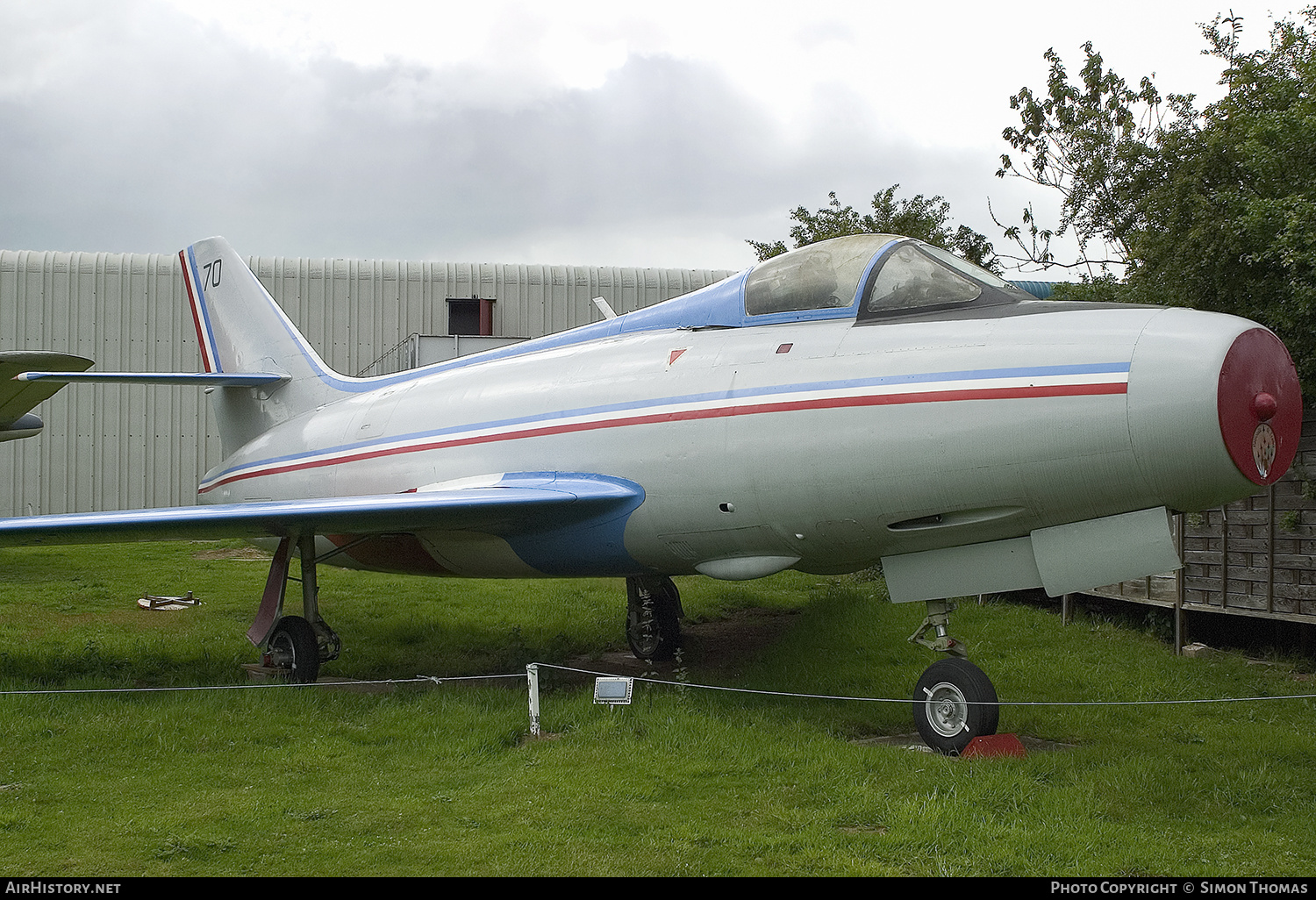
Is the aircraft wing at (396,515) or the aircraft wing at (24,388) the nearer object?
the aircraft wing at (396,515)

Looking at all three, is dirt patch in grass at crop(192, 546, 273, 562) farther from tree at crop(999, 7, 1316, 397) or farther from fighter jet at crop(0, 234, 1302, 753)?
tree at crop(999, 7, 1316, 397)

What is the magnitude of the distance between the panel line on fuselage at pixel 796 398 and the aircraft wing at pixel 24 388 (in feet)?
21.8

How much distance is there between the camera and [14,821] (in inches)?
179

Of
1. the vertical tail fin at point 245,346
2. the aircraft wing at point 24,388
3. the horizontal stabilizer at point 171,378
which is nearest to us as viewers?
the horizontal stabilizer at point 171,378

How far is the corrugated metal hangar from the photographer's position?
20562 mm

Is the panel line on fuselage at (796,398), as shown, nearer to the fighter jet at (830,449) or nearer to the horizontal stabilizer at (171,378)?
the fighter jet at (830,449)

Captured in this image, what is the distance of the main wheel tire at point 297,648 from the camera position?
26.9ft

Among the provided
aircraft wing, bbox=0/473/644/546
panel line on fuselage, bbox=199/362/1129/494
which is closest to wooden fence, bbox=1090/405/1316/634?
panel line on fuselage, bbox=199/362/1129/494

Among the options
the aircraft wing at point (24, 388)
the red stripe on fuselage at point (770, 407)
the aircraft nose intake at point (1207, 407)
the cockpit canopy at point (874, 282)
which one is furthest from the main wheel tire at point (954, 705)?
the aircraft wing at point (24, 388)

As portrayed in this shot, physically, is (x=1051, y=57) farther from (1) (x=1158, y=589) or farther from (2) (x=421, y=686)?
(2) (x=421, y=686)

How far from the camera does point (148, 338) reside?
21.1 meters

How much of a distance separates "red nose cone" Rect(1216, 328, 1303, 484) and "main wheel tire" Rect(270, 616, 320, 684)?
672cm

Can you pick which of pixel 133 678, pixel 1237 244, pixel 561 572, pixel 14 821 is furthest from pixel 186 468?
pixel 1237 244
